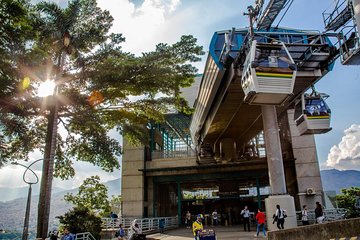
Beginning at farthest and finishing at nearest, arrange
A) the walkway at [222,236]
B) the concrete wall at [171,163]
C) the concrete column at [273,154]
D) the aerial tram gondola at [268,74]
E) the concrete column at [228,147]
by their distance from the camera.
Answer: the concrete wall at [171,163] → the concrete column at [228,147] → the walkway at [222,236] → the concrete column at [273,154] → the aerial tram gondola at [268,74]

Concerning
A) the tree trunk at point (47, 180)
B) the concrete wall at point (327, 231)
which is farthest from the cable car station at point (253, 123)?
the tree trunk at point (47, 180)

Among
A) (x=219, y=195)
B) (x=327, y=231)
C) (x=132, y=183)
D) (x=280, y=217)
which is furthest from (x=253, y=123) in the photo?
(x=327, y=231)

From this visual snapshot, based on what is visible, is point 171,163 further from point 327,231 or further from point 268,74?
point 327,231

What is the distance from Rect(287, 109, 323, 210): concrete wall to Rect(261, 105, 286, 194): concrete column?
12.5 metres

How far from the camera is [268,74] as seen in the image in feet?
37.3

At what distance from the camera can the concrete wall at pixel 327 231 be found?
662 cm

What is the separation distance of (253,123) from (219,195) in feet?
46.0

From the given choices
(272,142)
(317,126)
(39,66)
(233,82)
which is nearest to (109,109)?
(39,66)

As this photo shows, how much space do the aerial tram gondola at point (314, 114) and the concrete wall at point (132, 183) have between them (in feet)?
53.9

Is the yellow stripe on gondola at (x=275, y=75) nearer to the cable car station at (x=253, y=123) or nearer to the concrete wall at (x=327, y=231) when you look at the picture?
the cable car station at (x=253, y=123)

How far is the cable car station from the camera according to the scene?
11836mm

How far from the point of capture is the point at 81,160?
18.6m

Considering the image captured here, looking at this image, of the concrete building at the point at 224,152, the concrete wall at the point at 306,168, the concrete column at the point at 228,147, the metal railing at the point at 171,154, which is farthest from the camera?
the metal railing at the point at 171,154

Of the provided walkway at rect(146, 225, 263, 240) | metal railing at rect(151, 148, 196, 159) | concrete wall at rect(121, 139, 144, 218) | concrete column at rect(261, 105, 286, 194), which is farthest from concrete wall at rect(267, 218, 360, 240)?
metal railing at rect(151, 148, 196, 159)
